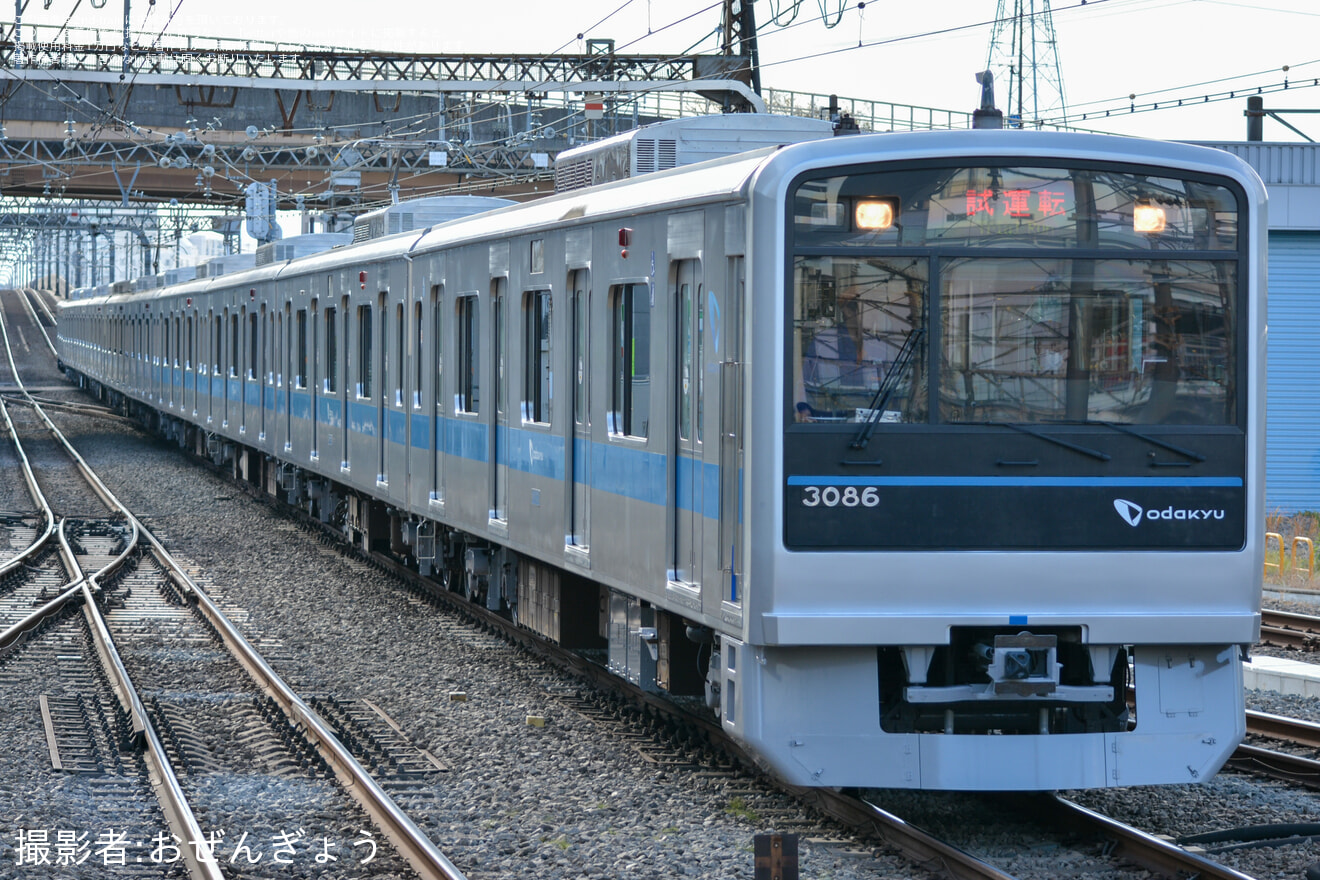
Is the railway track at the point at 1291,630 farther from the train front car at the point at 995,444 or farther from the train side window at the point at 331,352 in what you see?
the train side window at the point at 331,352

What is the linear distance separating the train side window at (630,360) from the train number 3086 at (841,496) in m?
1.61

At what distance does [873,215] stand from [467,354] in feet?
17.6

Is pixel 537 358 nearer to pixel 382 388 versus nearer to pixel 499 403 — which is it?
pixel 499 403

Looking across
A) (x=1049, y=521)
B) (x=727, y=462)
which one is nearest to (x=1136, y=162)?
(x=1049, y=521)

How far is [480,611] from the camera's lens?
13086mm

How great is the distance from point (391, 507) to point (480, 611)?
7.76 ft

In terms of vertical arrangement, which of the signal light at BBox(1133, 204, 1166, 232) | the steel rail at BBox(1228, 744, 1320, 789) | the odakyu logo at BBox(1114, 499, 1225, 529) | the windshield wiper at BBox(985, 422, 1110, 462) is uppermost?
the signal light at BBox(1133, 204, 1166, 232)

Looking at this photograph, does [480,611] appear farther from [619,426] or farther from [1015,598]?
[1015,598]

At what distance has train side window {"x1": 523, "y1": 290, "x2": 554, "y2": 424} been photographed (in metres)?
9.77

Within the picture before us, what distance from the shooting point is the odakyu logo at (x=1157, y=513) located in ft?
22.2

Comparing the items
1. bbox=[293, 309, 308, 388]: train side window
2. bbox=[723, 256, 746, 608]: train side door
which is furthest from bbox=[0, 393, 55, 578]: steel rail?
bbox=[723, 256, 746, 608]: train side door

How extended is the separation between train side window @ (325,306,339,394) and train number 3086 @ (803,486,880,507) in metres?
10.3

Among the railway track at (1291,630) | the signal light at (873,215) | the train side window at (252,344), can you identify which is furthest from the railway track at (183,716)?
the railway track at (1291,630)

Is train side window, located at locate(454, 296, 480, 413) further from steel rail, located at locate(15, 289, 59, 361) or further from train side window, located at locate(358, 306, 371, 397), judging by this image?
steel rail, located at locate(15, 289, 59, 361)
